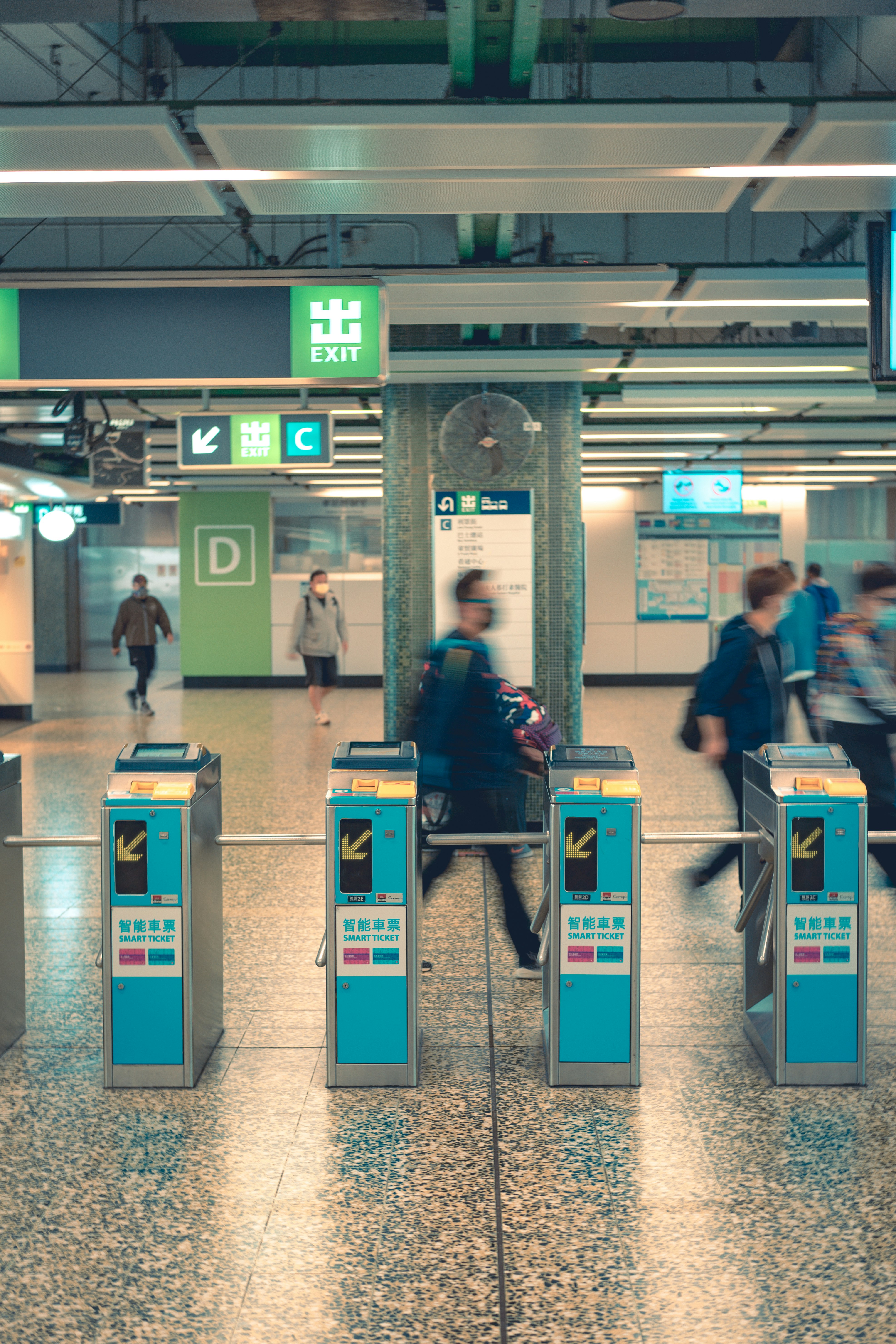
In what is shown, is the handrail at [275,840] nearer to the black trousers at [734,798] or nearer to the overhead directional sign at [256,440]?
the black trousers at [734,798]

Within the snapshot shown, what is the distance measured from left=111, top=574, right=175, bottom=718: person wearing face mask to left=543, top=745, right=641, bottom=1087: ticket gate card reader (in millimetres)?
10735

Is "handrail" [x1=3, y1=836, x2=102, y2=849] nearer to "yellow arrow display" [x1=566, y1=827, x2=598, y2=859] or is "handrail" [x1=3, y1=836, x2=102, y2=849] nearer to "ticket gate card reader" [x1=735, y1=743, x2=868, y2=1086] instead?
"yellow arrow display" [x1=566, y1=827, x2=598, y2=859]

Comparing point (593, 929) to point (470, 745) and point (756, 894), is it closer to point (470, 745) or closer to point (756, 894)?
point (756, 894)

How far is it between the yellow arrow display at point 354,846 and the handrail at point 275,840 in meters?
0.08

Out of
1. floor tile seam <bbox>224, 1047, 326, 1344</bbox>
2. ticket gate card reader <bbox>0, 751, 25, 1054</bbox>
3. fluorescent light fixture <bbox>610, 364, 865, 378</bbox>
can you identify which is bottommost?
floor tile seam <bbox>224, 1047, 326, 1344</bbox>

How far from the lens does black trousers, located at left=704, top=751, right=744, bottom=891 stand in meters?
4.84

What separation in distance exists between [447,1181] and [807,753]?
5.61ft

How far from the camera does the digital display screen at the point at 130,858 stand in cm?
335

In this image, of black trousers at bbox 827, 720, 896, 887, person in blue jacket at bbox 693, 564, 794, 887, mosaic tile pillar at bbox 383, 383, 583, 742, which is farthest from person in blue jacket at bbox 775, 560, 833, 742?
black trousers at bbox 827, 720, 896, 887

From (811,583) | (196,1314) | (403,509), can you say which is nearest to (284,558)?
(811,583)

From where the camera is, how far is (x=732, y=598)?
16.8 meters

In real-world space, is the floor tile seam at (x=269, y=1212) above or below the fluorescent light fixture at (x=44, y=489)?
below

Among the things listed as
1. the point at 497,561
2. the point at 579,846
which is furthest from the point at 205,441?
the point at 579,846

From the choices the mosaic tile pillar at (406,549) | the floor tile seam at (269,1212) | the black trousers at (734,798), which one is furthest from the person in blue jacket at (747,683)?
the mosaic tile pillar at (406,549)
